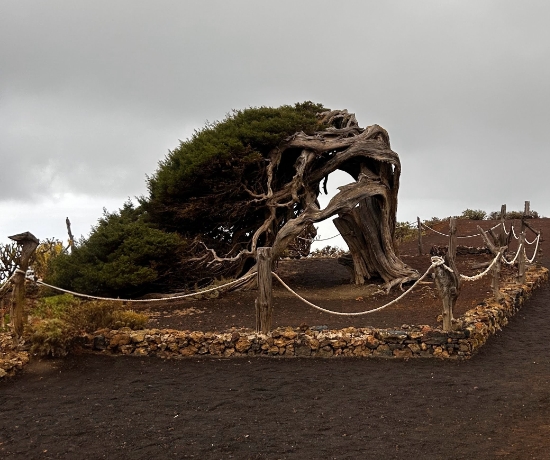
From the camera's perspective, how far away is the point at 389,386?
23.5 ft

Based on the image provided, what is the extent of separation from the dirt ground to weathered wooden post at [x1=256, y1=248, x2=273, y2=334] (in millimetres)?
700

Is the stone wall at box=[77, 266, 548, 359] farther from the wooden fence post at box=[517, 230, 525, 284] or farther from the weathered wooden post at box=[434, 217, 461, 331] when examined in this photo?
the wooden fence post at box=[517, 230, 525, 284]

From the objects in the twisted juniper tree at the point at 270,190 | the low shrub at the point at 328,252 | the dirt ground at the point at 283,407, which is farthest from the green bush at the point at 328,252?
the dirt ground at the point at 283,407

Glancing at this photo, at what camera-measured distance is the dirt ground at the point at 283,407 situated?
5395mm

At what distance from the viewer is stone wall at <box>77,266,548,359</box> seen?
28.0ft

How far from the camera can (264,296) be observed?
8992 mm

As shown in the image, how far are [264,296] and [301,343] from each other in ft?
3.26

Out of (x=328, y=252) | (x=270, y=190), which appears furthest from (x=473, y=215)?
(x=270, y=190)

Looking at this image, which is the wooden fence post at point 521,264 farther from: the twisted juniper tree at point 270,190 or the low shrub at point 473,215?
the low shrub at point 473,215

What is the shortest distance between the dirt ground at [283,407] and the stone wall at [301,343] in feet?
0.73

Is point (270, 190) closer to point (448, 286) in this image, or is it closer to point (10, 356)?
point (448, 286)

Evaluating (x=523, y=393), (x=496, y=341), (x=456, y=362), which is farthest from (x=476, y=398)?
(x=496, y=341)

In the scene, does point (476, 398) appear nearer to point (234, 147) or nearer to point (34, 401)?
point (34, 401)

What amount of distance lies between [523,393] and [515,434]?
4.69ft
